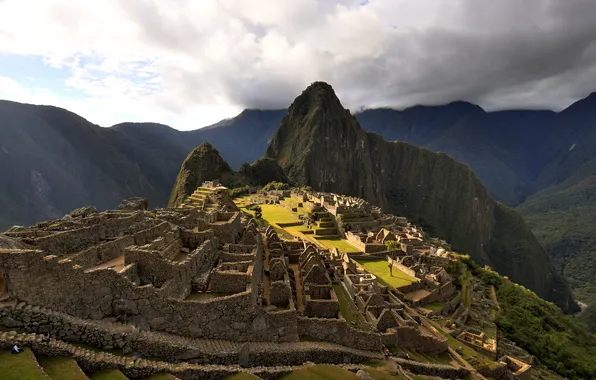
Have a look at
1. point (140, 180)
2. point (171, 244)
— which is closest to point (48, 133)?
point (140, 180)

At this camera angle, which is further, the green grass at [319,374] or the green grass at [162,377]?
the green grass at [319,374]

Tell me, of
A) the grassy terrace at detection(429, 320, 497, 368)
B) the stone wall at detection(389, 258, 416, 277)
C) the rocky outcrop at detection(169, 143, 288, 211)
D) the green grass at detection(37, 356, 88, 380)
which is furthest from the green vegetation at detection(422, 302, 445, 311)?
the rocky outcrop at detection(169, 143, 288, 211)

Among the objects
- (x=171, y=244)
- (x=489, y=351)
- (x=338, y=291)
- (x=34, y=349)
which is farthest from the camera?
(x=489, y=351)

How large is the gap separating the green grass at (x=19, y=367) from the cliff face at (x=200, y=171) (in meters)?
101

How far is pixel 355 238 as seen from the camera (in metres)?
50.6

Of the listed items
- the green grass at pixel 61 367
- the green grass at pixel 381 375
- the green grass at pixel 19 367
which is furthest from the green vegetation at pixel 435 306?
the green grass at pixel 19 367

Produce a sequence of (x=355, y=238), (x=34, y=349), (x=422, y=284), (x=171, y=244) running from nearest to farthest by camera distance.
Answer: (x=34, y=349)
(x=171, y=244)
(x=422, y=284)
(x=355, y=238)

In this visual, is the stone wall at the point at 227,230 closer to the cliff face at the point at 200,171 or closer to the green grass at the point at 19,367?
the green grass at the point at 19,367

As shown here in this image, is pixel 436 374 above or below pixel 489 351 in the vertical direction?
above

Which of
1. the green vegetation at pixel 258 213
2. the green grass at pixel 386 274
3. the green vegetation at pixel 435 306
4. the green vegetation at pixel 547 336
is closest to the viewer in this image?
the green vegetation at pixel 435 306

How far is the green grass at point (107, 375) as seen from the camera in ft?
33.5

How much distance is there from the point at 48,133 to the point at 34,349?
462 ft

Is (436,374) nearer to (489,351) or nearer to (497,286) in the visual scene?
(489,351)

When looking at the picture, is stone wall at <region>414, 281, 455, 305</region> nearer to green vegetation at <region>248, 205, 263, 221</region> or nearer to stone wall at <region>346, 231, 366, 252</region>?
stone wall at <region>346, 231, 366, 252</region>
